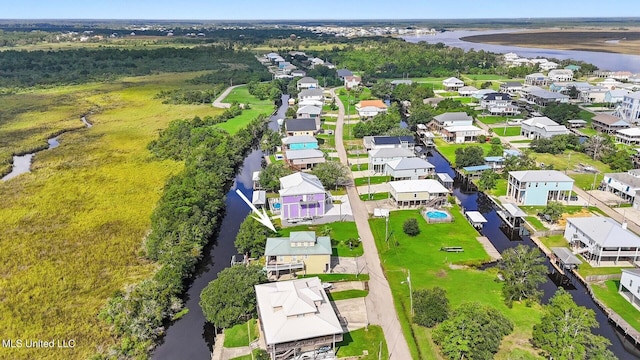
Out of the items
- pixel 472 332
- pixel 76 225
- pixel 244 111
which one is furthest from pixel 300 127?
pixel 472 332

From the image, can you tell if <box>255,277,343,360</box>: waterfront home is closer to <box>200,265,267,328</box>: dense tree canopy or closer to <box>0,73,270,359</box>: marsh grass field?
<box>200,265,267,328</box>: dense tree canopy

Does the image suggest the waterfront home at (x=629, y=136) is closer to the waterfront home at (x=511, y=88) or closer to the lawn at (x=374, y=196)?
the waterfront home at (x=511, y=88)

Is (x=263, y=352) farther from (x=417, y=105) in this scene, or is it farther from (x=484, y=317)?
(x=417, y=105)

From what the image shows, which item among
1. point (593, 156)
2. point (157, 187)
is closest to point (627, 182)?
point (593, 156)

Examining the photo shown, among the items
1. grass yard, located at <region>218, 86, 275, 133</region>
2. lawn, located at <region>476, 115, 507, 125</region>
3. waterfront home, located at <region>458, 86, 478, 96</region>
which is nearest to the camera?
grass yard, located at <region>218, 86, 275, 133</region>

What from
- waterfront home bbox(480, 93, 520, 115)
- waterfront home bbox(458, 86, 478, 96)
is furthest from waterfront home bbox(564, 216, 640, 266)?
waterfront home bbox(458, 86, 478, 96)

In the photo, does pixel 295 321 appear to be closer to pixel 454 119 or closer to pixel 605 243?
pixel 605 243
